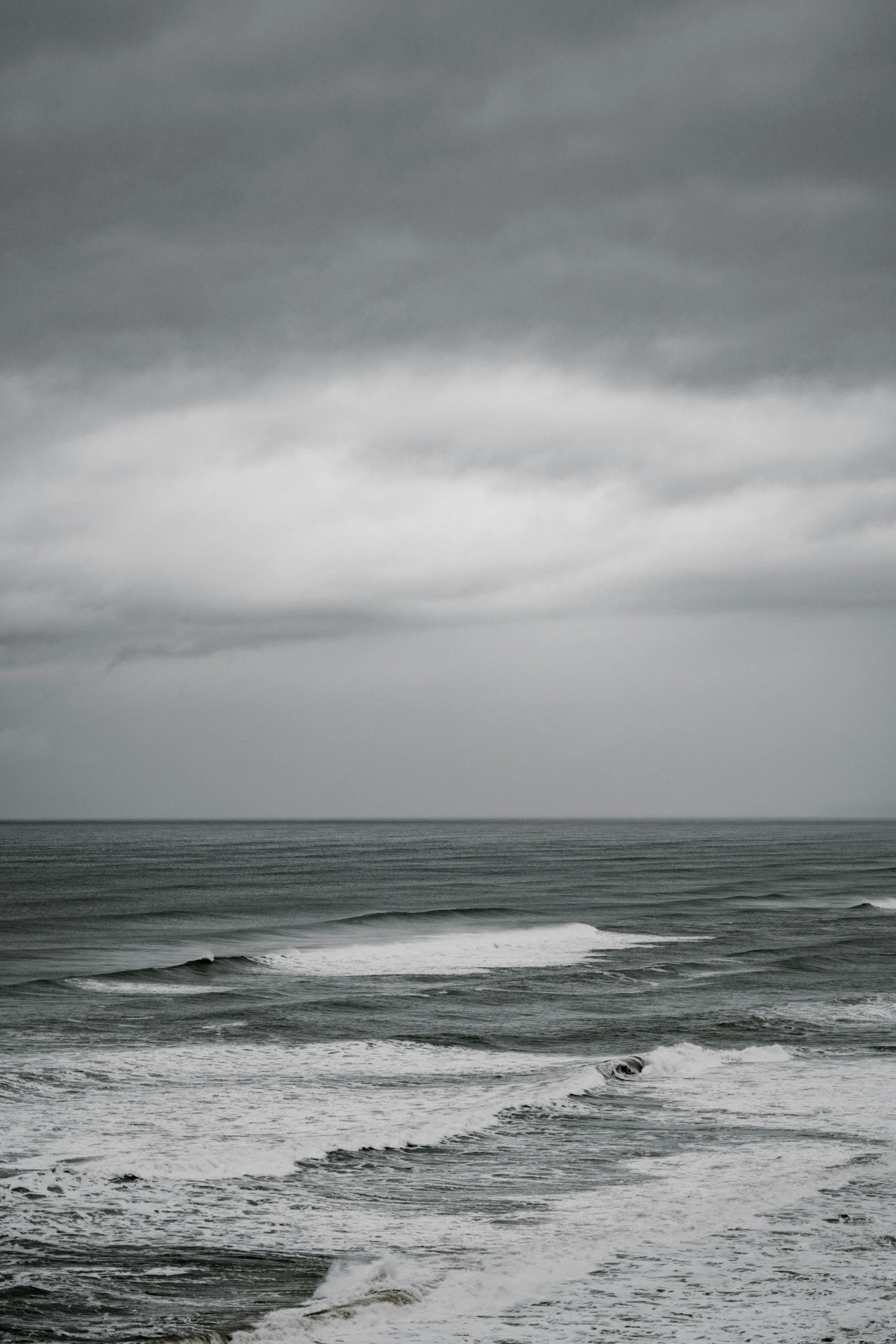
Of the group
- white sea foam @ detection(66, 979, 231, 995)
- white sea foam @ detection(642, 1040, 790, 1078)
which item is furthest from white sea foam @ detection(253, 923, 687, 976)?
white sea foam @ detection(642, 1040, 790, 1078)

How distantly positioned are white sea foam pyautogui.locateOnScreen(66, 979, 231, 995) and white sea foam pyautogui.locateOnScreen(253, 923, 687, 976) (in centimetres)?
373

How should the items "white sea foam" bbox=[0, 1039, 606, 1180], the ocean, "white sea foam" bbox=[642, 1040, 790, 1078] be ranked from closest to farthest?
the ocean < "white sea foam" bbox=[0, 1039, 606, 1180] < "white sea foam" bbox=[642, 1040, 790, 1078]

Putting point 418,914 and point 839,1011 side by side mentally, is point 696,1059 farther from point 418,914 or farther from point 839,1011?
point 418,914

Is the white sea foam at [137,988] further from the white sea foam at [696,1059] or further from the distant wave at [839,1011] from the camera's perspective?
the distant wave at [839,1011]

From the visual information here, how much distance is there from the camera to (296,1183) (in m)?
12.9

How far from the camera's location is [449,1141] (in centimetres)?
1474

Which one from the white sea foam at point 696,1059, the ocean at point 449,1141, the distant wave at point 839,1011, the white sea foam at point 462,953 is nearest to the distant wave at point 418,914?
the white sea foam at point 462,953

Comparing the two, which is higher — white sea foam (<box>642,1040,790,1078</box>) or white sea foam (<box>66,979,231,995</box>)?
white sea foam (<box>642,1040,790,1078</box>)

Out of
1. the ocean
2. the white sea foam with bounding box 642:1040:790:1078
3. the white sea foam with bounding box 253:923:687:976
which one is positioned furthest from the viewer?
the white sea foam with bounding box 253:923:687:976

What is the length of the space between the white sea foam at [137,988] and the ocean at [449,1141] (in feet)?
0.53

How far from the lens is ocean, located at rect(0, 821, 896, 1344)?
9453 millimetres

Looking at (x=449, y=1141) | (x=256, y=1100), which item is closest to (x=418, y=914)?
(x=256, y=1100)

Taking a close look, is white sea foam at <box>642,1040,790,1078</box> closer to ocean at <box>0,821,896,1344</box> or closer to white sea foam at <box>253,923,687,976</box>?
ocean at <box>0,821,896,1344</box>

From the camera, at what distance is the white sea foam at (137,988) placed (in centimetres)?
2728
